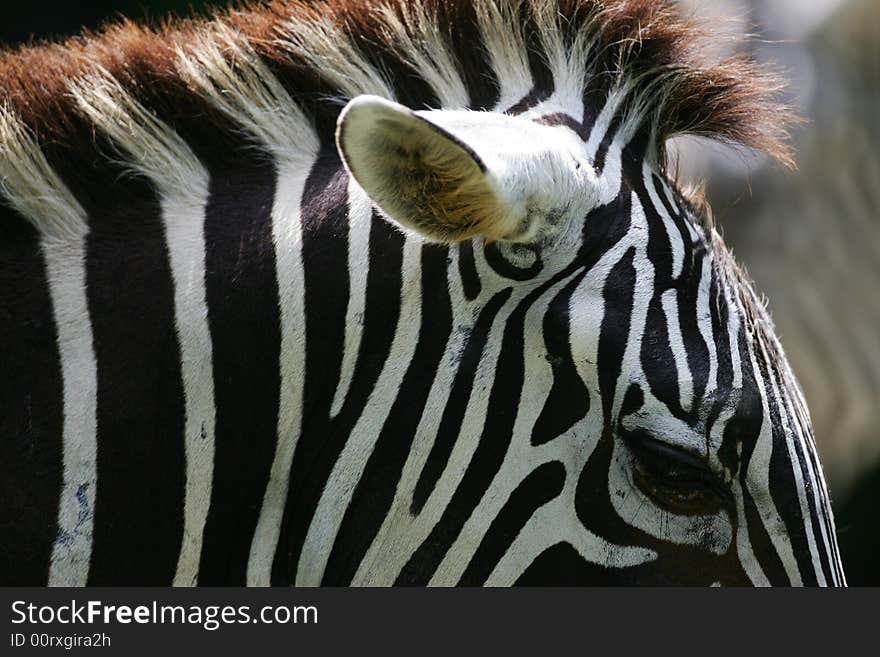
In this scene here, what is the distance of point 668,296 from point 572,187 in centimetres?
41

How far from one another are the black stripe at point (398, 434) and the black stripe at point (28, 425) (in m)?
0.80

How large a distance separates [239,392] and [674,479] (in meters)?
1.22

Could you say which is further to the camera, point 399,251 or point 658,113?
point 658,113

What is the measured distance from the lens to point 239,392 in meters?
2.85

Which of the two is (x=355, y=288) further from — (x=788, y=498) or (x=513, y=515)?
(x=788, y=498)

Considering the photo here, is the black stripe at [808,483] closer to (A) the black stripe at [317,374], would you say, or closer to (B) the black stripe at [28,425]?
(A) the black stripe at [317,374]

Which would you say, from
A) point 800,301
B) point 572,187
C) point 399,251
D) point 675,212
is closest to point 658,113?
point 675,212

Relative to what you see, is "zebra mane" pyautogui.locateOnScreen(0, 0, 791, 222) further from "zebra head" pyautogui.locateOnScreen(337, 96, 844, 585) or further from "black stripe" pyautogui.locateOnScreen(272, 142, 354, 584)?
"zebra head" pyautogui.locateOnScreen(337, 96, 844, 585)

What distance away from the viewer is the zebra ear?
7.92 ft

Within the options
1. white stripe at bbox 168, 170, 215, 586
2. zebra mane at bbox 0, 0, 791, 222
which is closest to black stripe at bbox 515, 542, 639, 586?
white stripe at bbox 168, 170, 215, 586

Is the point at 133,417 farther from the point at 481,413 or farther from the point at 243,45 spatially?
the point at 243,45

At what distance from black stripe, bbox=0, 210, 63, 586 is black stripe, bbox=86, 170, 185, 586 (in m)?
0.12

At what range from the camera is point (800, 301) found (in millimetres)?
11453
